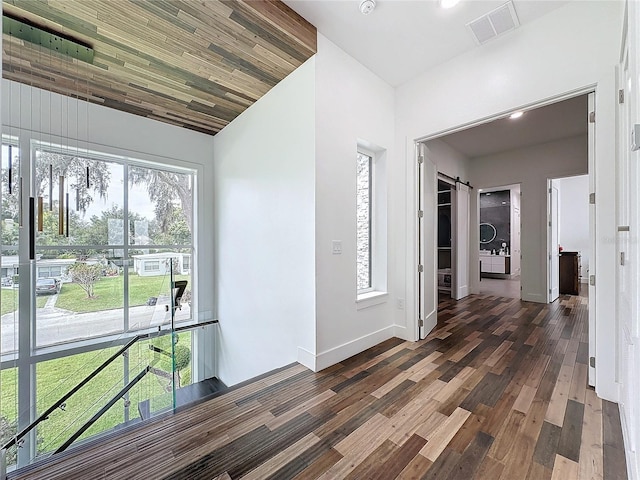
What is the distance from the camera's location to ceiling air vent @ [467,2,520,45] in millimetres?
2415

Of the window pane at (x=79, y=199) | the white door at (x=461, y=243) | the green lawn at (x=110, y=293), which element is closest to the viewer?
the window pane at (x=79, y=199)

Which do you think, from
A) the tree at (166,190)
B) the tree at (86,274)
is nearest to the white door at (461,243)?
the tree at (166,190)

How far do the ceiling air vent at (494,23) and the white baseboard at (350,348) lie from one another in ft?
10.4

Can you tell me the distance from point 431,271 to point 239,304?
2680mm

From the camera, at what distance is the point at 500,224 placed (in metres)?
9.26

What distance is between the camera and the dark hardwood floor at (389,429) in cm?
156

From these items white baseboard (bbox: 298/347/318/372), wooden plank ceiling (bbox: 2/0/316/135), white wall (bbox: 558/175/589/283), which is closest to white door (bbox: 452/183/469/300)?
white wall (bbox: 558/175/589/283)

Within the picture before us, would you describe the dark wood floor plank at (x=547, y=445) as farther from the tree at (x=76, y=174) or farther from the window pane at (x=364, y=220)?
the tree at (x=76, y=174)

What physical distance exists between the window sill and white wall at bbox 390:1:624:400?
1.08 feet

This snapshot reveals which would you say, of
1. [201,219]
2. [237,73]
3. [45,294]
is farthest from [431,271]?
[45,294]

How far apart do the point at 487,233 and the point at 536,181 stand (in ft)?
15.1

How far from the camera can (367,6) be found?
2.35 m

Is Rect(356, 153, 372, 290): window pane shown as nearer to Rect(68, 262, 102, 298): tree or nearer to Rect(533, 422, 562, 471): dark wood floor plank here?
Rect(533, 422, 562, 471): dark wood floor plank

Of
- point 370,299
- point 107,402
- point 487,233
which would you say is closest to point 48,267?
point 107,402
